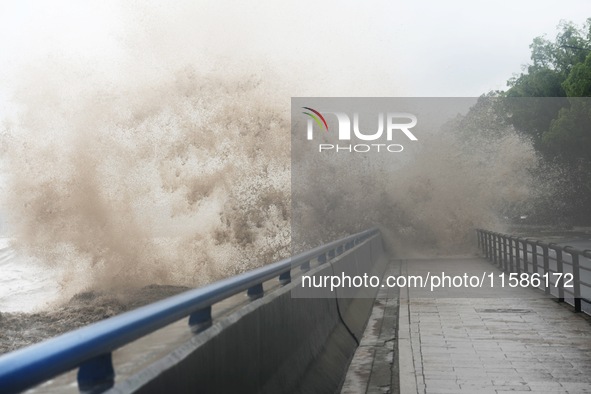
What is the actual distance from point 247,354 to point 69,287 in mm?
32898

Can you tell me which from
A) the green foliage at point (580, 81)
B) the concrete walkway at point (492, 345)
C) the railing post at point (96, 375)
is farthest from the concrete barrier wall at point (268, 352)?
the green foliage at point (580, 81)

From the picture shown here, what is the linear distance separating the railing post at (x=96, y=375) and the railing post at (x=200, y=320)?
1394 millimetres

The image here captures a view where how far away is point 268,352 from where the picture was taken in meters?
6.17

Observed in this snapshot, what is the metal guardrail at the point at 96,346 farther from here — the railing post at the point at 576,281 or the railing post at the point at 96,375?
the railing post at the point at 576,281

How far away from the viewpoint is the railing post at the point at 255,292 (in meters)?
6.70

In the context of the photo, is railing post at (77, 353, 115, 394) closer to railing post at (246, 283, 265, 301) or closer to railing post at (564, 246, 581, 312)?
railing post at (246, 283, 265, 301)

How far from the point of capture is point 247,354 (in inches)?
213

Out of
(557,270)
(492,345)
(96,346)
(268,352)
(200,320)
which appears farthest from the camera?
(557,270)

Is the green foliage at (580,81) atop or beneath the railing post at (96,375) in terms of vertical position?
atop

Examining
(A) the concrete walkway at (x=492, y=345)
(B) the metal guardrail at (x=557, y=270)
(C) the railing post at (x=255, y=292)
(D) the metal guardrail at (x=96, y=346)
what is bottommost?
(A) the concrete walkway at (x=492, y=345)

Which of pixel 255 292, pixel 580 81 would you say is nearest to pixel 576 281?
pixel 255 292

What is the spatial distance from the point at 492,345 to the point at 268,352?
5.24 meters

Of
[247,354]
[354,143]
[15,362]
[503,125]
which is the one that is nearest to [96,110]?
[354,143]

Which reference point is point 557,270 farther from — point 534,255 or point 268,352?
point 268,352
